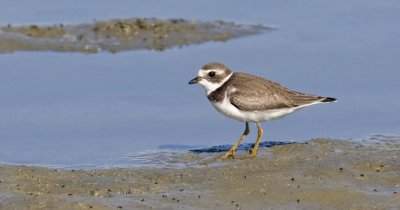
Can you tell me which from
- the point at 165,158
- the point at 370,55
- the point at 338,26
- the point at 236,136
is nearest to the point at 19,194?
the point at 165,158

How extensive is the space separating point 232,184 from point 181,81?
4522mm

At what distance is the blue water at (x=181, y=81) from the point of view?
41.2 ft

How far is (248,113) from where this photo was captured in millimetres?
11547

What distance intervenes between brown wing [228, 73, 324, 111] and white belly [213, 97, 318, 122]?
0.05 metres

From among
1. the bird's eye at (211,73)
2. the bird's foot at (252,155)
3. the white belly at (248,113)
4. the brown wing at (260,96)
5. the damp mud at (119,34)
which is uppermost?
the damp mud at (119,34)

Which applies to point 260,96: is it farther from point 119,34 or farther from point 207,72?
point 119,34

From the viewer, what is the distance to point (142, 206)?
9406 mm

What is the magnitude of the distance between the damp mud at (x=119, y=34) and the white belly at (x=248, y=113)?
18.0 feet

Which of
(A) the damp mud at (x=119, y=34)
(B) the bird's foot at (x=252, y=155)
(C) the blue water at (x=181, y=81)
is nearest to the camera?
(B) the bird's foot at (x=252, y=155)

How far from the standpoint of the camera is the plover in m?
11.5

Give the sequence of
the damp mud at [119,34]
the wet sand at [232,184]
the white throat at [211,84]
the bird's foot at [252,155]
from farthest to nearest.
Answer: the damp mud at [119,34], the white throat at [211,84], the bird's foot at [252,155], the wet sand at [232,184]

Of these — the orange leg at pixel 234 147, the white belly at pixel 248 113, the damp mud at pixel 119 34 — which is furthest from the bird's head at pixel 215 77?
the damp mud at pixel 119 34

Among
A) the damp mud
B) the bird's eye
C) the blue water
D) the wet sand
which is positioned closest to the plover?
the bird's eye

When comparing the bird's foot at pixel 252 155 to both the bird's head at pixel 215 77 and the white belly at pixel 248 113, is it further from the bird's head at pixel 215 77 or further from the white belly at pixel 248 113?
the bird's head at pixel 215 77
